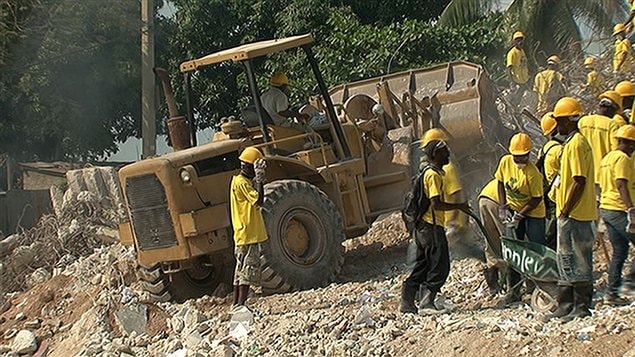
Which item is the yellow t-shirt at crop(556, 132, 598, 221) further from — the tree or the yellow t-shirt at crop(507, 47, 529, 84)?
the tree

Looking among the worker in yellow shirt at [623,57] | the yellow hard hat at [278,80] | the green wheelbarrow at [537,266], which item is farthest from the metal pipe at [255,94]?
the worker in yellow shirt at [623,57]

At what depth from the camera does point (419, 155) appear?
12445 millimetres

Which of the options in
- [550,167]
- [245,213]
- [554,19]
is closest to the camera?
[550,167]

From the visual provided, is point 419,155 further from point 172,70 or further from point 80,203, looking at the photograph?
point 172,70

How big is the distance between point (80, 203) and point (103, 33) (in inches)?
462

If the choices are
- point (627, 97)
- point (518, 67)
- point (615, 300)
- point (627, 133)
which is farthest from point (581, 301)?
point (518, 67)

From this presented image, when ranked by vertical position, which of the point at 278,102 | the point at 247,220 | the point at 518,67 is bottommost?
the point at 247,220

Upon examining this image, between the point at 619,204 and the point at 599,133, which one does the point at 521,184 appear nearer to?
the point at 619,204

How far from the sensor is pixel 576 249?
7.46m

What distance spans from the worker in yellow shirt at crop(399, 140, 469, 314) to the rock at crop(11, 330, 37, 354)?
15.7ft

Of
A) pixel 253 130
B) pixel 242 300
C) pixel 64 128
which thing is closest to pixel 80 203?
pixel 253 130

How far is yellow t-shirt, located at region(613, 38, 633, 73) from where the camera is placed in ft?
42.5

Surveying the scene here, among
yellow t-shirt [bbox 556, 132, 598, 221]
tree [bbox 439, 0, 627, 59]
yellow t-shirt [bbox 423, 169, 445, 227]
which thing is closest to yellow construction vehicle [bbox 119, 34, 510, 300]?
yellow t-shirt [bbox 423, 169, 445, 227]

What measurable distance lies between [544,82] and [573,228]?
6.78 meters
